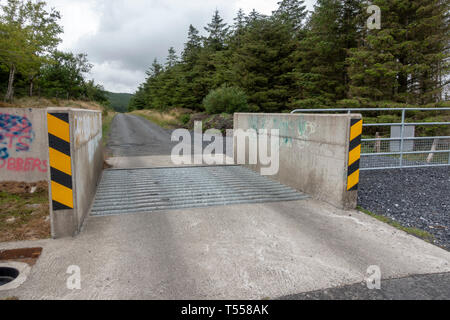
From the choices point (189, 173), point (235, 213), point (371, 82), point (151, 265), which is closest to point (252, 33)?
point (371, 82)

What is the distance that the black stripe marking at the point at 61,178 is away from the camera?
3.95 m

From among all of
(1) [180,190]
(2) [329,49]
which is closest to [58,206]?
(1) [180,190]

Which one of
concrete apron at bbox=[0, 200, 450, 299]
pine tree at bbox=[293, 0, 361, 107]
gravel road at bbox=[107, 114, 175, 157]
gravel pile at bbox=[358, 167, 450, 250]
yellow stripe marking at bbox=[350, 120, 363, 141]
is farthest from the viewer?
pine tree at bbox=[293, 0, 361, 107]

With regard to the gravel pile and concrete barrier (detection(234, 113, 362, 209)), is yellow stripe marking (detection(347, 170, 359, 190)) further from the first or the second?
the gravel pile

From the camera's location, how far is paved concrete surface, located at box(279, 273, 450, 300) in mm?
2664

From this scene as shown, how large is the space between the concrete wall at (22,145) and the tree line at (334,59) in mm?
14328

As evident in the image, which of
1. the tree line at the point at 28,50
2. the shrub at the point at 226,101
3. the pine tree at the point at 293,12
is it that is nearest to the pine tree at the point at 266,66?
the shrub at the point at 226,101

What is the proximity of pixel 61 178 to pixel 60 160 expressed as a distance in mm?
236

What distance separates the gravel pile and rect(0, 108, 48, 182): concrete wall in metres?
6.76

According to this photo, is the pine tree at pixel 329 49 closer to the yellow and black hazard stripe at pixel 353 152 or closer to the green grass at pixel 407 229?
the yellow and black hazard stripe at pixel 353 152

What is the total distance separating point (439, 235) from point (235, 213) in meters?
2.89

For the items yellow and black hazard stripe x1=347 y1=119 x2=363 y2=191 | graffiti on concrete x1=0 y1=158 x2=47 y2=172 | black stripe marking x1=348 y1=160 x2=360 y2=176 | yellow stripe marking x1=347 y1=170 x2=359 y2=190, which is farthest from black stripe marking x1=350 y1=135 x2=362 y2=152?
graffiti on concrete x1=0 y1=158 x2=47 y2=172
